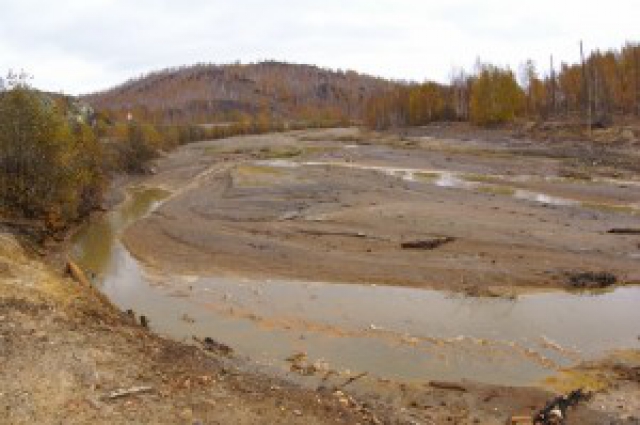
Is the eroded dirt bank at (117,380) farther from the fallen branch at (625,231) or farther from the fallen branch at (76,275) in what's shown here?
the fallen branch at (625,231)

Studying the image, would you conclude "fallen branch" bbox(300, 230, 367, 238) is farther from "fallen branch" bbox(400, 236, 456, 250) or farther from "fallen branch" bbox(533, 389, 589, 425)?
"fallen branch" bbox(533, 389, 589, 425)

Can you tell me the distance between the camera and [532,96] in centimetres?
9288

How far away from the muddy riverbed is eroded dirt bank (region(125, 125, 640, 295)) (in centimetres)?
9

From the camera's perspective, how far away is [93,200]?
35.0 m

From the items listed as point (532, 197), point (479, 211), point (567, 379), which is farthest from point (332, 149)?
point (567, 379)

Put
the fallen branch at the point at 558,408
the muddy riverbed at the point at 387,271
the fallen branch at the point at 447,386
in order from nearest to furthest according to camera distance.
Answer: the fallen branch at the point at 558,408 < the fallen branch at the point at 447,386 < the muddy riverbed at the point at 387,271

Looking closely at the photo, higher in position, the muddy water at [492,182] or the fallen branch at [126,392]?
the muddy water at [492,182]

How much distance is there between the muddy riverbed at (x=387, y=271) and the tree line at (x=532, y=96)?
3633 centimetres

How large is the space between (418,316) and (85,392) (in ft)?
29.0

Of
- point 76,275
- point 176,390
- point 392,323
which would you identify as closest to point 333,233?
point 392,323

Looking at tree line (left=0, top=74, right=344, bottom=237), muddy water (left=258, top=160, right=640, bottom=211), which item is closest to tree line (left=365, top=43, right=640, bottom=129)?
muddy water (left=258, top=160, right=640, bottom=211)

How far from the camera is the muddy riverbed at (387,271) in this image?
46.9ft

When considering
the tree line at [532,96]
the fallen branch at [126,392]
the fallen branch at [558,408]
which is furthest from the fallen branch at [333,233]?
the tree line at [532,96]

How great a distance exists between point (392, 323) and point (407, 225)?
9.65m
